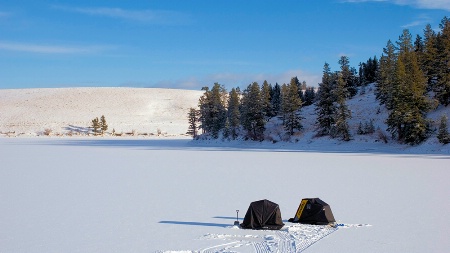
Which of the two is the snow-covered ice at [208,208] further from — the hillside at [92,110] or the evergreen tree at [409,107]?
the hillside at [92,110]

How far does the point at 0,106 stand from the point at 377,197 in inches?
6232

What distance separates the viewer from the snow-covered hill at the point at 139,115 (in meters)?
48.2

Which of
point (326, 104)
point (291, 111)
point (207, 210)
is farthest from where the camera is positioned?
point (291, 111)

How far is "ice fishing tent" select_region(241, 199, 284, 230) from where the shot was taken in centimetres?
965

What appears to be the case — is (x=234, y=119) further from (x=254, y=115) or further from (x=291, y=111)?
(x=291, y=111)

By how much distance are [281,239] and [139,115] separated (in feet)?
Result: 445

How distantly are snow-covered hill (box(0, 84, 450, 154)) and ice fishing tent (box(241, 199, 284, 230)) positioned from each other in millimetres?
33744

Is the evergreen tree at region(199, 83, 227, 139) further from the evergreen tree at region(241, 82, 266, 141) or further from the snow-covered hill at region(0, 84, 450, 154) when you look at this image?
the evergreen tree at region(241, 82, 266, 141)

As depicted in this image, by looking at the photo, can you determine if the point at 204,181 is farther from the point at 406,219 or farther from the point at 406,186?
the point at 406,219

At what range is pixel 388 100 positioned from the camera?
1993 inches

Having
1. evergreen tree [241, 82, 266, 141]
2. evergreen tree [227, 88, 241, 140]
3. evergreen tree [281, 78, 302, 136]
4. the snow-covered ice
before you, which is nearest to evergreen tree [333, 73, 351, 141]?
evergreen tree [281, 78, 302, 136]

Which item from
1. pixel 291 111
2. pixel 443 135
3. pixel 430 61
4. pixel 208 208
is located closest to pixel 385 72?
pixel 430 61

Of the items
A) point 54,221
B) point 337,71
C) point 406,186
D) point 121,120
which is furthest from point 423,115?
point 121,120

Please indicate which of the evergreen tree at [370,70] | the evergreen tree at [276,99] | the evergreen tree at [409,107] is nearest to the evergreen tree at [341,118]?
the evergreen tree at [409,107]
